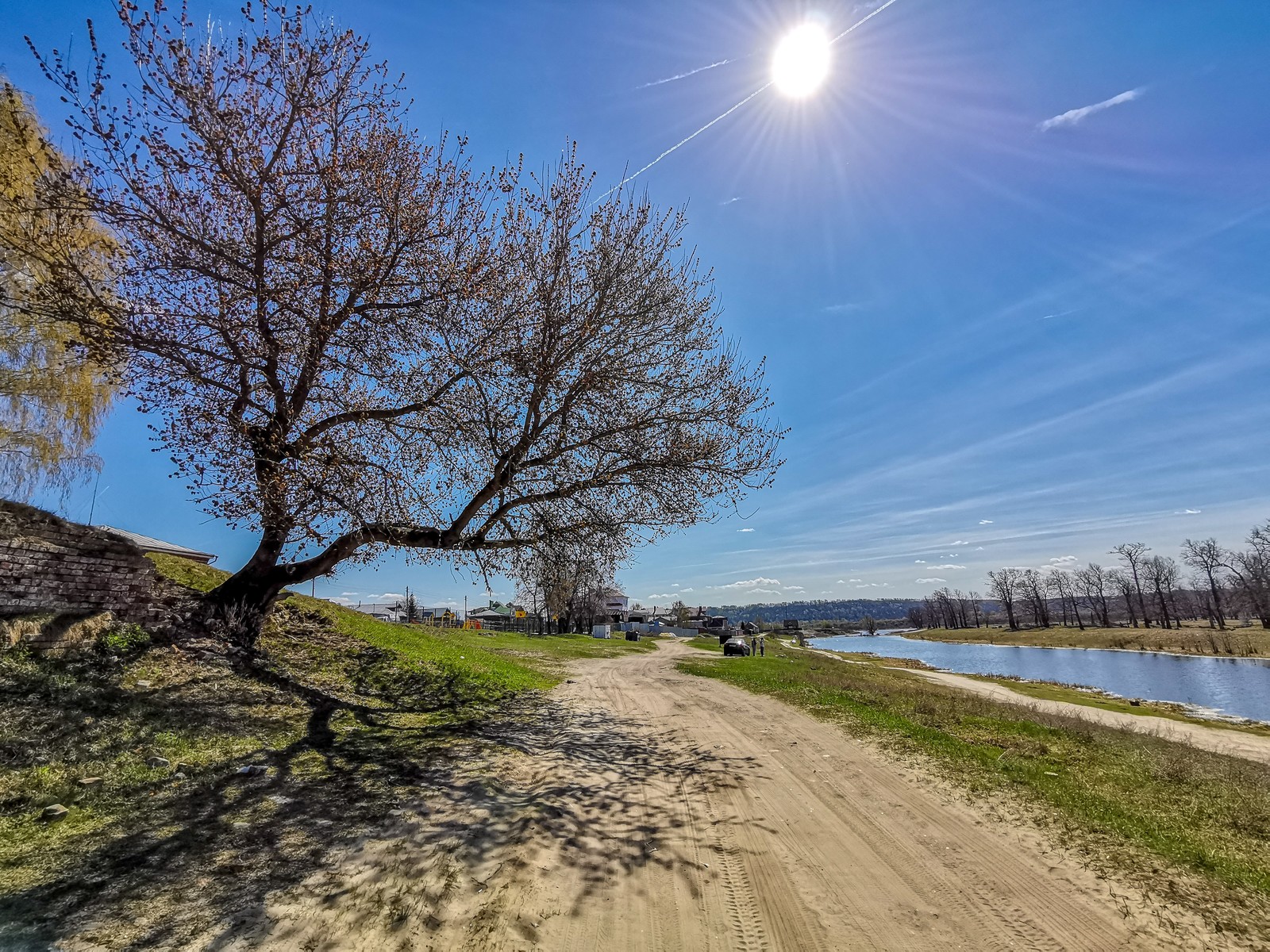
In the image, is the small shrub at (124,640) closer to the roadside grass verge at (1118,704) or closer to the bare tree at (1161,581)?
the roadside grass verge at (1118,704)

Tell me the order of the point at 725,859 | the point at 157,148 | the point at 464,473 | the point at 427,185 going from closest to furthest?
the point at 725,859 < the point at 157,148 < the point at 427,185 < the point at 464,473

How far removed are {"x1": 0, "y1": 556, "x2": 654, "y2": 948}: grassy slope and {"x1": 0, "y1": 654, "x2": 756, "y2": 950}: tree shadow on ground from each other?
23 millimetres

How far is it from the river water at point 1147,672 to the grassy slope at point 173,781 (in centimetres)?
3306

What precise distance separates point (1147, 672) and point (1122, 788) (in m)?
50.1

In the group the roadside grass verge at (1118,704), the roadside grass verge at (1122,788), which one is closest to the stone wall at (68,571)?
the roadside grass verge at (1122,788)

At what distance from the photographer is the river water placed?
94.3 ft

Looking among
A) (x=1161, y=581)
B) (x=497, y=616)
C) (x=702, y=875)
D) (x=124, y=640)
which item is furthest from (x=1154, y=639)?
(x=124, y=640)

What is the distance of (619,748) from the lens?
8438 millimetres

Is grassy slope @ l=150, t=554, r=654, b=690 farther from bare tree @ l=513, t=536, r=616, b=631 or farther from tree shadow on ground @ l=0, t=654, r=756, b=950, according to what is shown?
tree shadow on ground @ l=0, t=654, r=756, b=950

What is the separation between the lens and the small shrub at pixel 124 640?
775 cm

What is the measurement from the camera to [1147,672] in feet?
141

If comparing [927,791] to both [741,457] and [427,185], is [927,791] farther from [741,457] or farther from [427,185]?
[427,185]

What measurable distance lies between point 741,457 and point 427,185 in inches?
301

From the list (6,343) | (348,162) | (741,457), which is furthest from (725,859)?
(6,343)
